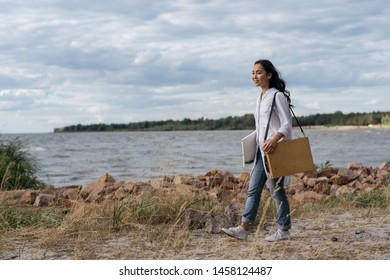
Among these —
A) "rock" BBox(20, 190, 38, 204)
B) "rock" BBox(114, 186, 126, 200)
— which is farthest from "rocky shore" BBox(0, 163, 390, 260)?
"rock" BBox(20, 190, 38, 204)

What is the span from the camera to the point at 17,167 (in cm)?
1253

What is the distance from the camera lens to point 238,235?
6.08m

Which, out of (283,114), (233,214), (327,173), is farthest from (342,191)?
(283,114)

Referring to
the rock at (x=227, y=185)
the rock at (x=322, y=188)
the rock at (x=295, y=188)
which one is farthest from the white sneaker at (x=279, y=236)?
the rock at (x=227, y=185)

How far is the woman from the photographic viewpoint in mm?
5676

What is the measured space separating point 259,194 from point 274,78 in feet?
4.04

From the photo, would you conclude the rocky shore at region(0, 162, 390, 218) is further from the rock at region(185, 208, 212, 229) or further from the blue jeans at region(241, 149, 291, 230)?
the blue jeans at region(241, 149, 291, 230)

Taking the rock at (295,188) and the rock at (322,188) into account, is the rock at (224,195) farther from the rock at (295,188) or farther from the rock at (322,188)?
the rock at (322,188)

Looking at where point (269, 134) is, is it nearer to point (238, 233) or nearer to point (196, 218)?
point (238, 233)

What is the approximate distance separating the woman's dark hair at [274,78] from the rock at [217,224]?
65.5 inches

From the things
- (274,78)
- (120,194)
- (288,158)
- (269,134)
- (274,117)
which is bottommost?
(120,194)

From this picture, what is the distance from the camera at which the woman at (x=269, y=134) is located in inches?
223
